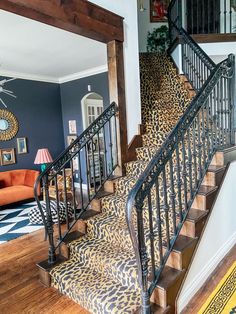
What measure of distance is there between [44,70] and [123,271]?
515cm

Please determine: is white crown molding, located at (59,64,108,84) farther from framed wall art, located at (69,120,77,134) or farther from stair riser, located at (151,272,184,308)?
stair riser, located at (151,272,184,308)

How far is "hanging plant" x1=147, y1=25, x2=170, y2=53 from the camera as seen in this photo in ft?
19.5

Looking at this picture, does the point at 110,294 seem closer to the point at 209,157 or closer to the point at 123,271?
the point at 123,271

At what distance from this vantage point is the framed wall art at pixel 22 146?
5951 mm

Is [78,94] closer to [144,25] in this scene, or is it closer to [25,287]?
[144,25]

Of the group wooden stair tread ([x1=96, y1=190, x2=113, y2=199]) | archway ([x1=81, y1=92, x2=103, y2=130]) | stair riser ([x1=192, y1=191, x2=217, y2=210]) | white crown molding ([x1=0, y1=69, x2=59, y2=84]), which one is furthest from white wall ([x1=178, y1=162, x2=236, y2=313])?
white crown molding ([x1=0, y1=69, x2=59, y2=84])

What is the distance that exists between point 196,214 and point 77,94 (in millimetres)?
5134

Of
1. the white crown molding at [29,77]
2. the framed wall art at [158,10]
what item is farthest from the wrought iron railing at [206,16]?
the white crown molding at [29,77]

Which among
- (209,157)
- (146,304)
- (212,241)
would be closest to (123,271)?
(146,304)

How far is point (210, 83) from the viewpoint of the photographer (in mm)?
2352

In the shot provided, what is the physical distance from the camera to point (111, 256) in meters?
2.23

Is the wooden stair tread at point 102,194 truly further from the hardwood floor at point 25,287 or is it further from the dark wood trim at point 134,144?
the hardwood floor at point 25,287

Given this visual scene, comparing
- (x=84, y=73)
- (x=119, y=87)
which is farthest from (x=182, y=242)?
(x=84, y=73)

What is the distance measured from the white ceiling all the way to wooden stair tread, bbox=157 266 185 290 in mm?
3374
